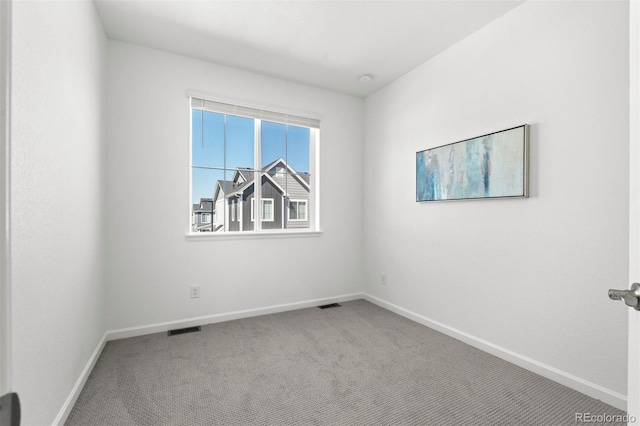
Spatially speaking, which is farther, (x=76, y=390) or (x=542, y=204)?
(x=542, y=204)

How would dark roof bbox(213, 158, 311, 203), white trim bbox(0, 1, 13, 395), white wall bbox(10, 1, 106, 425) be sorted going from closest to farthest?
white trim bbox(0, 1, 13, 395) < white wall bbox(10, 1, 106, 425) < dark roof bbox(213, 158, 311, 203)

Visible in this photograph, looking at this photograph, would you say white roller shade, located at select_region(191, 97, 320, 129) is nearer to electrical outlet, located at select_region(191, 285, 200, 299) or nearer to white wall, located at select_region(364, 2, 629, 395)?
white wall, located at select_region(364, 2, 629, 395)

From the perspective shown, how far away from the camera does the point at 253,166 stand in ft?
11.2

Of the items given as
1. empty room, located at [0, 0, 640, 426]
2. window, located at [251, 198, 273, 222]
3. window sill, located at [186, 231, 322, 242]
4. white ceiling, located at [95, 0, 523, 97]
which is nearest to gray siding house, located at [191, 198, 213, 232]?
empty room, located at [0, 0, 640, 426]

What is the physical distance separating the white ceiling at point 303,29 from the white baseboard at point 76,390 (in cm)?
258

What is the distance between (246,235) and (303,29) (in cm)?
201

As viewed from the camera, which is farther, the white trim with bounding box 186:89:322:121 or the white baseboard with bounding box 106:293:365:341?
the white trim with bounding box 186:89:322:121

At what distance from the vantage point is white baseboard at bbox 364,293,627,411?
69.1 inches

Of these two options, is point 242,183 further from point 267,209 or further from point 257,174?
point 267,209

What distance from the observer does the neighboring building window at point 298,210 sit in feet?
11.9

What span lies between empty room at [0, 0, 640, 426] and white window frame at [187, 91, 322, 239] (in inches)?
1.0

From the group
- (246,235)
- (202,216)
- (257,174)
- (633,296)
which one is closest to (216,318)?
Result: (246,235)
